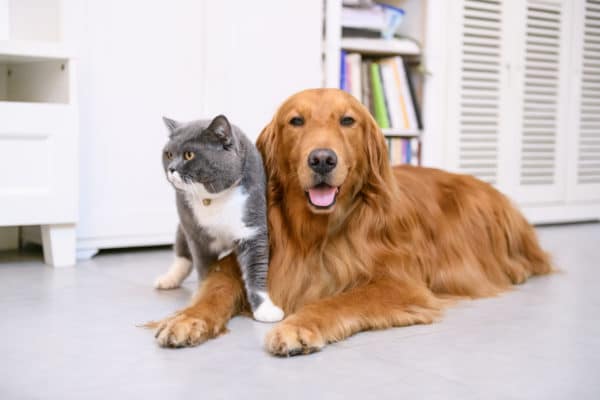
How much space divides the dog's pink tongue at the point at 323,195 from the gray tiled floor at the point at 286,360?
13.0 inches

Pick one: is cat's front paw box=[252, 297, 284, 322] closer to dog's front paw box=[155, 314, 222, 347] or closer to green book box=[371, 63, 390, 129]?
dog's front paw box=[155, 314, 222, 347]

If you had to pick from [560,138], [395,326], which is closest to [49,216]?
[395,326]

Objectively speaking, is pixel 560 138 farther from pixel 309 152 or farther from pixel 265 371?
pixel 265 371

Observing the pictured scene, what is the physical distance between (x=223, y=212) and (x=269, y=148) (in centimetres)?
25

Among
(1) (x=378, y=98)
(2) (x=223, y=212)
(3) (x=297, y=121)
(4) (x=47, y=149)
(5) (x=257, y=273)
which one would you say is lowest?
(5) (x=257, y=273)

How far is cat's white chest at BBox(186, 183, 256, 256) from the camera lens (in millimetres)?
1704

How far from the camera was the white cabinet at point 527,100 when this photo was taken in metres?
3.52

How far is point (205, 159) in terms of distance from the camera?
163cm

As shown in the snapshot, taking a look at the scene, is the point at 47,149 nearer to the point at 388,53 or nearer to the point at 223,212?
the point at 223,212

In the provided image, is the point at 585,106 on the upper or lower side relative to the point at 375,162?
upper

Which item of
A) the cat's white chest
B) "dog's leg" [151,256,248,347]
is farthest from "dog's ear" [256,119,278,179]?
"dog's leg" [151,256,248,347]

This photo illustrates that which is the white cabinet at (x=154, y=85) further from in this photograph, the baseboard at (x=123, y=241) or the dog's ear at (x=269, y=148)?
the dog's ear at (x=269, y=148)

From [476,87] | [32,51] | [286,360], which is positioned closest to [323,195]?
[286,360]

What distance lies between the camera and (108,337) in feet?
5.16
